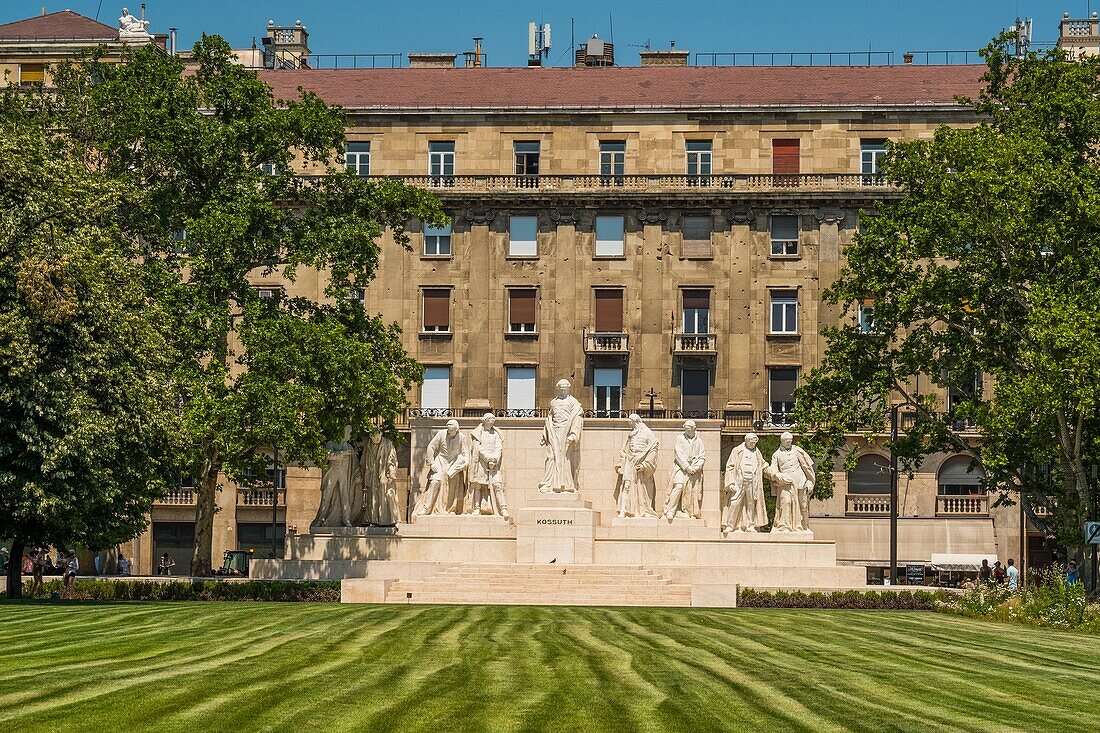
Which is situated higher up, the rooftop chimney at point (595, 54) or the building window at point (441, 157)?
the rooftop chimney at point (595, 54)

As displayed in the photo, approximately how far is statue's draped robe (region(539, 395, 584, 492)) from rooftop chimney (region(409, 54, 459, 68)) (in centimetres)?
4020

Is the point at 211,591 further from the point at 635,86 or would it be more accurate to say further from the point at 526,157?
the point at 635,86

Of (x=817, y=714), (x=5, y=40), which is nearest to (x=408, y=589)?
(x=817, y=714)

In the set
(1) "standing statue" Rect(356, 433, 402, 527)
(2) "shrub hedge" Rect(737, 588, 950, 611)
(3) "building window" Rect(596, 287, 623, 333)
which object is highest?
(3) "building window" Rect(596, 287, 623, 333)

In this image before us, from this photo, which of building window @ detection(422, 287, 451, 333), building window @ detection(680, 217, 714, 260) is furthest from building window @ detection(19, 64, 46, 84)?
building window @ detection(680, 217, 714, 260)

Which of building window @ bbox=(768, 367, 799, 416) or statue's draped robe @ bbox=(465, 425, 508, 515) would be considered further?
building window @ bbox=(768, 367, 799, 416)

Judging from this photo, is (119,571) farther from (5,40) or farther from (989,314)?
(989,314)

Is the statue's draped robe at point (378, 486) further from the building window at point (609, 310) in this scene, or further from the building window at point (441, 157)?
the building window at point (441, 157)

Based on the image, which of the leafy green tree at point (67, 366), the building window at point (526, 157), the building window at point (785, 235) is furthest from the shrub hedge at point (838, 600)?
the building window at point (526, 157)

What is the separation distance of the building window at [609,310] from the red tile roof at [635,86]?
8244 mm

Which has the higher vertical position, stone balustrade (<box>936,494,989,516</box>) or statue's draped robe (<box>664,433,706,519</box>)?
statue's draped robe (<box>664,433,706,519</box>)

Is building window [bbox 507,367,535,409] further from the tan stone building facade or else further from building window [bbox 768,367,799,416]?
building window [bbox 768,367,799,416]

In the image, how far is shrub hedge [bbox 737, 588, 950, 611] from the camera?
135 feet

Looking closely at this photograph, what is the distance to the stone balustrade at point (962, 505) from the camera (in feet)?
237
